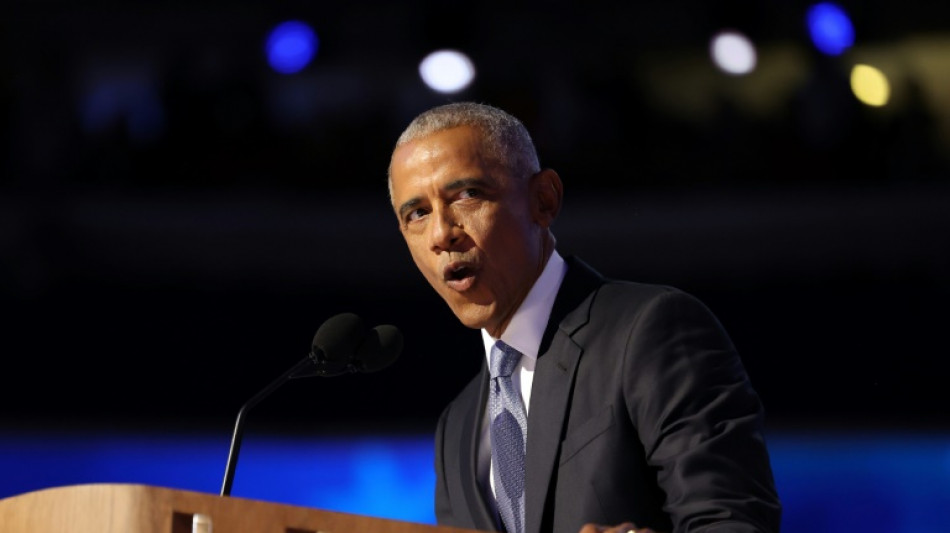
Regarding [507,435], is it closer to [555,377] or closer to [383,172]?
[555,377]

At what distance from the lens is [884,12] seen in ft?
17.8

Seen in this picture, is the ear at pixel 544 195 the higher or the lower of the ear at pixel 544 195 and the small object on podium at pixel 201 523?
the higher

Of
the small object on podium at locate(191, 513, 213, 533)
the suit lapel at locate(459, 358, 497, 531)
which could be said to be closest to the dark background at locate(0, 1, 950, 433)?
the suit lapel at locate(459, 358, 497, 531)

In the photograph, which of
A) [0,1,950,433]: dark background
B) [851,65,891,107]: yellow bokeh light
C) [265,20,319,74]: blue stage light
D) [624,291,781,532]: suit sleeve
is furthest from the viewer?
[265,20,319,74]: blue stage light

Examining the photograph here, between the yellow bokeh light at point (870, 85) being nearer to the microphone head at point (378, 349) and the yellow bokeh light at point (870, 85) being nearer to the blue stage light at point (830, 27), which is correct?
the blue stage light at point (830, 27)

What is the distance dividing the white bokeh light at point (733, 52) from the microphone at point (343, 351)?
11.9 ft

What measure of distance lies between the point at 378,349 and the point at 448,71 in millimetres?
3464

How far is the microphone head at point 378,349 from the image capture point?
7.13 ft

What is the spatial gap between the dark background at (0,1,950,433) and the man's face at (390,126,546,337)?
2.68 m

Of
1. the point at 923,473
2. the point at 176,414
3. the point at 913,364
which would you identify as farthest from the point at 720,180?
the point at 176,414

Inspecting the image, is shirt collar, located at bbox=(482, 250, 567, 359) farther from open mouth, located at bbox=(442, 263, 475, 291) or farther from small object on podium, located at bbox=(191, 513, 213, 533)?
small object on podium, located at bbox=(191, 513, 213, 533)

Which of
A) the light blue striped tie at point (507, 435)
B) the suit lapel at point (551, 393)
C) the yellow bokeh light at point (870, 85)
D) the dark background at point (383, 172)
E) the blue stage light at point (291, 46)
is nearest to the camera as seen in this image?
the suit lapel at point (551, 393)

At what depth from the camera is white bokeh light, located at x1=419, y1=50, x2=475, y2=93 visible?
545 cm

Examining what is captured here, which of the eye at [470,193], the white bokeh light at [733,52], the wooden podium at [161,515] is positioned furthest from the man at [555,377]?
the white bokeh light at [733,52]
